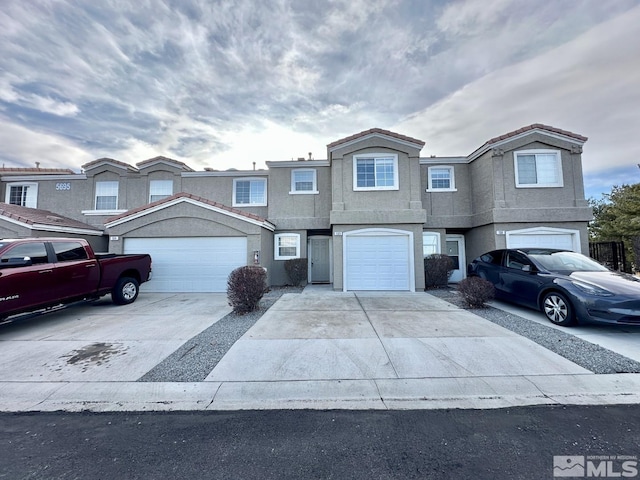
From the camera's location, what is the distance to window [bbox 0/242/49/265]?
6.09 meters

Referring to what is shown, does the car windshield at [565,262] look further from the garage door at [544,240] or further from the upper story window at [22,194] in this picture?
the upper story window at [22,194]

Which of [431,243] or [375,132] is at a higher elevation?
[375,132]

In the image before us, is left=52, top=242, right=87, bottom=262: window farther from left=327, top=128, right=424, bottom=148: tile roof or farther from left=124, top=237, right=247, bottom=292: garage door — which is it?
left=327, top=128, right=424, bottom=148: tile roof

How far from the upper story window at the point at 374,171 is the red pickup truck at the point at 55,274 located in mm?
9217

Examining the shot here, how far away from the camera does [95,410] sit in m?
3.19

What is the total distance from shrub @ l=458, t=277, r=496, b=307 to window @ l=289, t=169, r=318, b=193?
333 inches

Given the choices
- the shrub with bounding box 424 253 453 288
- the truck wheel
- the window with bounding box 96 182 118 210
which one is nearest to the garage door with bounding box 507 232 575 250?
the shrub with bounding box 424 253 453 288

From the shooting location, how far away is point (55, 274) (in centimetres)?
669

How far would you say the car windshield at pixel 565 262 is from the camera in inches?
267

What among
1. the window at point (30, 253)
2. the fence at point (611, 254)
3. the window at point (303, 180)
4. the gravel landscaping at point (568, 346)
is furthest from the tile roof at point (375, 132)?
the fence at point (611, 254)

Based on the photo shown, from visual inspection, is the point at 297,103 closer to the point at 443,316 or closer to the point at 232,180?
the point at 232,180

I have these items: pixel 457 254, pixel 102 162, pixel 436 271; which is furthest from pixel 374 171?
pixel 102 162

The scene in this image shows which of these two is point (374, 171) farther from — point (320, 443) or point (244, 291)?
point (320, 443)

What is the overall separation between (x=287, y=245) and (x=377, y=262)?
4.70 m
